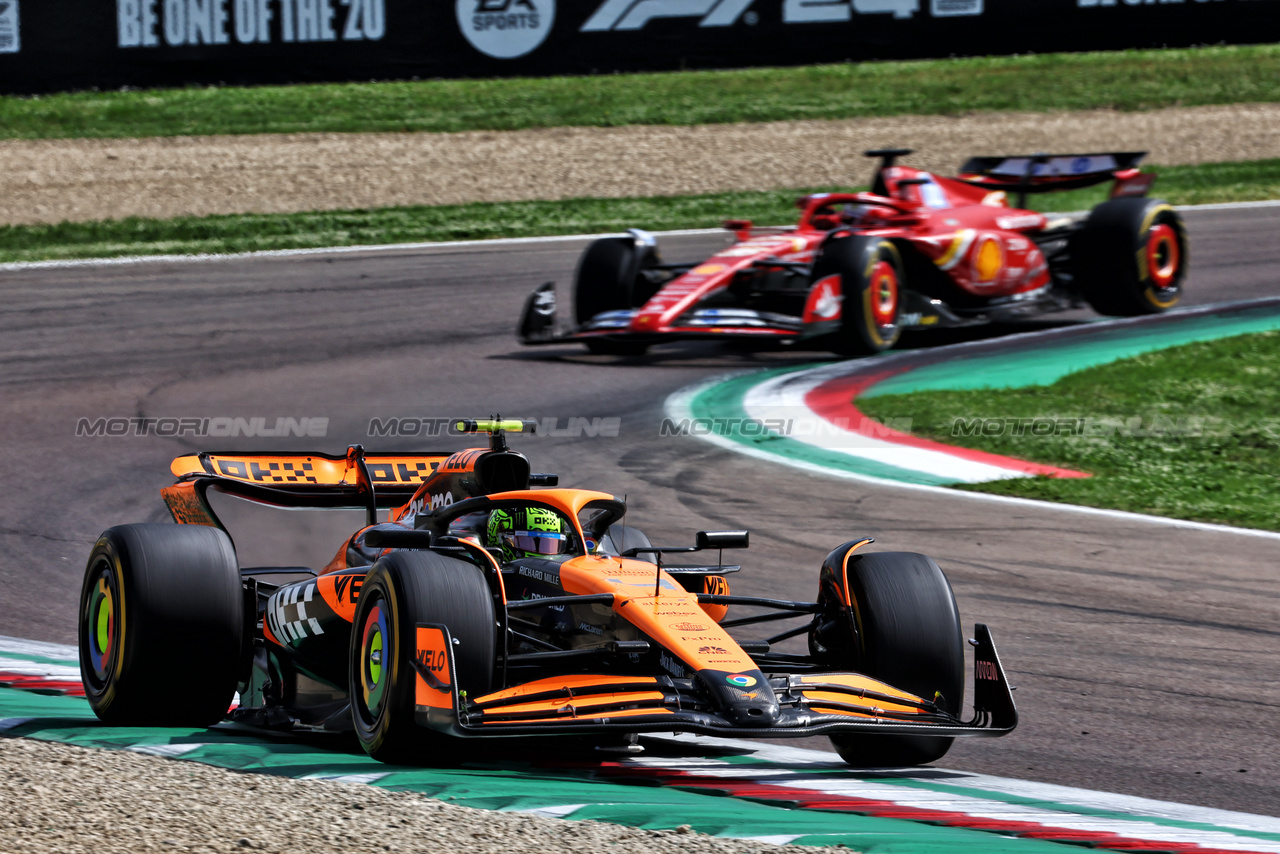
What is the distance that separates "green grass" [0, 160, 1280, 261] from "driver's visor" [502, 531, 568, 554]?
47.1ft

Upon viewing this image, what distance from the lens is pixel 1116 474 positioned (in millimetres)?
10625

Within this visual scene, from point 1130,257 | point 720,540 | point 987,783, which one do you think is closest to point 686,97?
point 1130,257

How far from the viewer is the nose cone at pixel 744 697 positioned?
498cm

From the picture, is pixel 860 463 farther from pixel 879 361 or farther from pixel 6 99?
pixel 6 99

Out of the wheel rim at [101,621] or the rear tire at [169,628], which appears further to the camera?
the wheel rim at [101,621]

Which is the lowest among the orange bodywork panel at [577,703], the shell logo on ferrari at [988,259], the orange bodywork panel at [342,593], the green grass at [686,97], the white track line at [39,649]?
the white track line at [39,649]

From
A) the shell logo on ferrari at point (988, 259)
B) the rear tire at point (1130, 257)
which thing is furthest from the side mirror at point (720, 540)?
the rear tire at point (1130, 257)

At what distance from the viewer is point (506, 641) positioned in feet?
17.6

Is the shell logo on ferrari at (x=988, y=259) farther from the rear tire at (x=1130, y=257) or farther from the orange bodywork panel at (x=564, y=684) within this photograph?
the orange bodywork panel at (x=564, y=684)

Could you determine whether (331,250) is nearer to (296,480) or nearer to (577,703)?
(296,480)

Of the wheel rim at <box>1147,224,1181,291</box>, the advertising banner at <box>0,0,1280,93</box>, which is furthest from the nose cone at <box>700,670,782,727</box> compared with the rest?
the advertising banner at <box>0,0,1280,93</box>

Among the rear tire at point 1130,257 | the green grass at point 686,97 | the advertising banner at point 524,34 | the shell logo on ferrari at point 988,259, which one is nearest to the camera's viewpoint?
the shell logo on ferrari at point 988,259

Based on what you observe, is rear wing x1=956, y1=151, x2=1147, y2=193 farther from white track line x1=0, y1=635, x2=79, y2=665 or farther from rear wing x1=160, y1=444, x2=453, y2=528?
white track line x1=0, y1=635, x2=79, y2=665

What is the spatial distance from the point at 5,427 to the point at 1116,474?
7.22m
